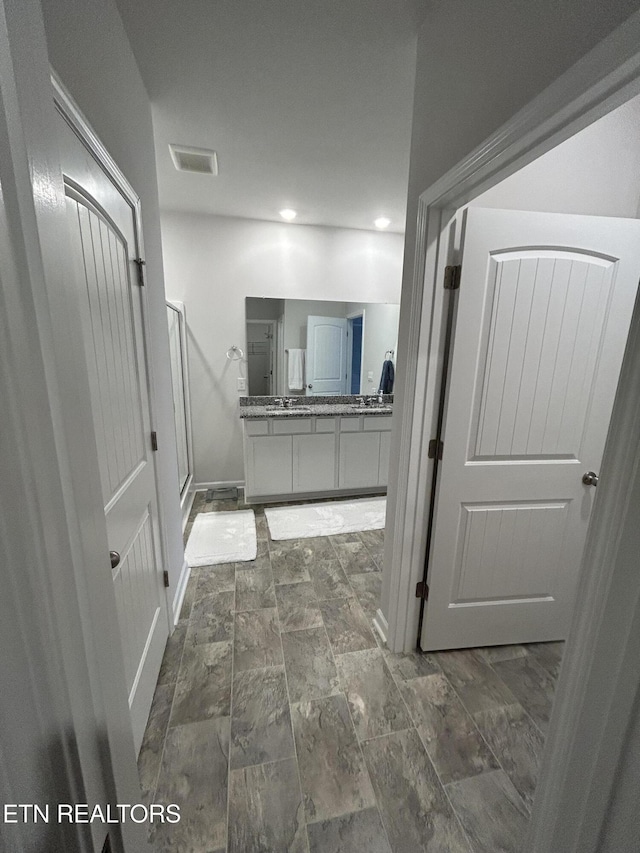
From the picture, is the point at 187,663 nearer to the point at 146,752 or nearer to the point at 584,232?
the point at 146,752

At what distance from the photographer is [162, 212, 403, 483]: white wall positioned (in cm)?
306

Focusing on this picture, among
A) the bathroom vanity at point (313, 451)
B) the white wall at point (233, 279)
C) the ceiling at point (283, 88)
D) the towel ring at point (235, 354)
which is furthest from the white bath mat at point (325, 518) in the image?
the ceiling at point (283, 88)

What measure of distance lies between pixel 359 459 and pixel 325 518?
2.17 feet

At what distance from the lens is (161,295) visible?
1762 mm

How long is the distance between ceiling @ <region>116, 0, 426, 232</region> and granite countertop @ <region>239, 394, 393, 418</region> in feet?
5.66

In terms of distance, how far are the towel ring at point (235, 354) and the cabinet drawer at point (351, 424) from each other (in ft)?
3.95

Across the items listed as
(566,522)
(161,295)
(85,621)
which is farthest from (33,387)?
(566,522)

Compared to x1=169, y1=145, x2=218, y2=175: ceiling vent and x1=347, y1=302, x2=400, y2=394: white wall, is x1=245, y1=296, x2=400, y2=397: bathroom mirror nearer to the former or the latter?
x1=347, y1=302, x2=400, y2=394: white wall

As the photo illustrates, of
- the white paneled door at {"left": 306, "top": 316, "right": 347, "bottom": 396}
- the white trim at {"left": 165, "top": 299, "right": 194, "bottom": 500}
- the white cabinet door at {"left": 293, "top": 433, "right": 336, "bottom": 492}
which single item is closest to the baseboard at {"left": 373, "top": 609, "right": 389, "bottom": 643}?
the white cabinet door at {"left": 293, "top": 433, "right": 336, "bottom": 492}

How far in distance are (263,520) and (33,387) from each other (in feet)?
8.90

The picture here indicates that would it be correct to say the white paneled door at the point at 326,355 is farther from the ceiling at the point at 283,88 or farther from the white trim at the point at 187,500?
the white trim at the point at 187,500

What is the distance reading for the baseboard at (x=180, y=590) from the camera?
1.82m

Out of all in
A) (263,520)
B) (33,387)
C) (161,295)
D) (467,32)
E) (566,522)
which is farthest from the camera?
(263,520)

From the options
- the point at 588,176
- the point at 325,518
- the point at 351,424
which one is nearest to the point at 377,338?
the point at 351,424
